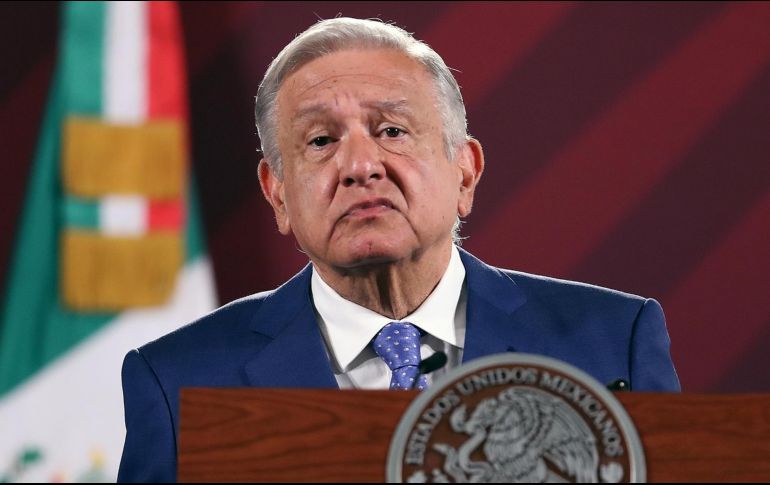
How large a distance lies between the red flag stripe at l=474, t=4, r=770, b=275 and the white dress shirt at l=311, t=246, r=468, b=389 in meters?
0.85

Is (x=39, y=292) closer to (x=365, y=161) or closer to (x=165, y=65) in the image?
(x=165, y=65)

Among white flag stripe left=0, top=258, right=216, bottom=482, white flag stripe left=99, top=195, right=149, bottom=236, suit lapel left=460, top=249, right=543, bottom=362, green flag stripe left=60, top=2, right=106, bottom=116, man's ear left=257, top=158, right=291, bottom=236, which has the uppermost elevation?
suit lapel left=460, top=249, right=543, bottom=362

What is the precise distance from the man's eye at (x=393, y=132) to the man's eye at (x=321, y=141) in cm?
9

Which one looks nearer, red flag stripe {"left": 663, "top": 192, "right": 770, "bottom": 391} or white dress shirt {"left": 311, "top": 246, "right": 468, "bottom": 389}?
white dress shirt {"left": 311, "top": 246, "right": 468, "bottom": 389}

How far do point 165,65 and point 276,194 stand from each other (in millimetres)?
966

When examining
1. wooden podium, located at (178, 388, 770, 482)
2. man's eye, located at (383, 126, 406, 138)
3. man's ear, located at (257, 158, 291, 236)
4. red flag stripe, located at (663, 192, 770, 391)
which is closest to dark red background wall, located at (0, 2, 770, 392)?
red flag stripe, located at (663, 192, 770, 391)

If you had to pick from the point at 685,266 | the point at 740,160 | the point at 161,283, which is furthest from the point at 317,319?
the point at 740,160

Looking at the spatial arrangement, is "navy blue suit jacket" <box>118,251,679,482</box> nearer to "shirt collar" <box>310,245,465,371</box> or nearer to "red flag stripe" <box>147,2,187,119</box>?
"shirt collar" <box>310,245,465,371</box>

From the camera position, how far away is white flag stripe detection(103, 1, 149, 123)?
113 inches

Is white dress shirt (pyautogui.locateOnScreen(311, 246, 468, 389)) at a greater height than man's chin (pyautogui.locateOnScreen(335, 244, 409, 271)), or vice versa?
man's chin (pyautogui.locateOnScreen(335, 244, 409, 271))

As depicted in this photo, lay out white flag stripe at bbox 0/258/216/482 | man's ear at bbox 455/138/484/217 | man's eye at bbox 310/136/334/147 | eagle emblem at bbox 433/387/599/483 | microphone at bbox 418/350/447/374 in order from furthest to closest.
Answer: white flag stripe at bbox 0/258/216/482
man's ear at bbox 455/138/484/217
man's eye at bbox 310/136/334/147
microphone at bbox 418/350/447/374
eagle emblem at bbox 433/387/599/483

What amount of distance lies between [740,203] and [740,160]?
4.4 inches

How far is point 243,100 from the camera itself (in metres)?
2.85

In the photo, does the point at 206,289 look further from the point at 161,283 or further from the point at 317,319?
the point at 317,319
